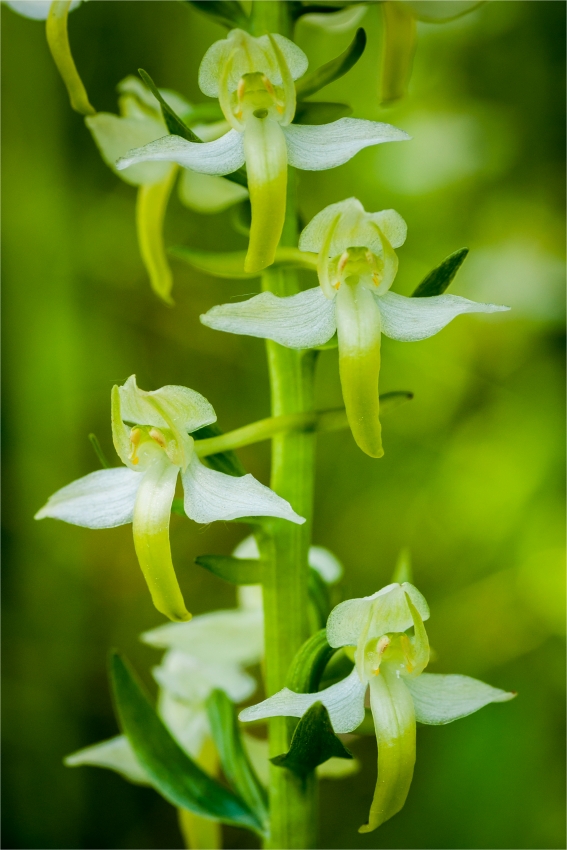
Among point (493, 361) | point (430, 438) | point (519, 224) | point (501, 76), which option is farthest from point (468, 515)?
point (501, 76)

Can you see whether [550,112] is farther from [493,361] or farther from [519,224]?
[493,361]

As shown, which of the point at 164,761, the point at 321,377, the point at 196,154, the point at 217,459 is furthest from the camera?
the point at 321,377

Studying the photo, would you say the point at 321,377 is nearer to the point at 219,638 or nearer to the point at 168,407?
the point at 219,638

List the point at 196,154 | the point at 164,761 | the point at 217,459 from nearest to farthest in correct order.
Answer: the point at 196,154
the point at 217,459
the point at 164,761

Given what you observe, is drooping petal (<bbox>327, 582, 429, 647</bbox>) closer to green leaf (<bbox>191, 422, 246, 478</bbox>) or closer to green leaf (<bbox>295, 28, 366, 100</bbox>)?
green leaf (<bbox>191, 422, 246, 478</bbox>)

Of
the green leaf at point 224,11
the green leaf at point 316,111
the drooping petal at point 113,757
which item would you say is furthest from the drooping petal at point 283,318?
the drooping petal at point 113,757

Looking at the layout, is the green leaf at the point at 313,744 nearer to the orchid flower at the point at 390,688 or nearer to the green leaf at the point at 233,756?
the orchid flower at the point at 390,688

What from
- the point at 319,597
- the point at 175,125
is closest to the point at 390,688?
the point at 319,597
